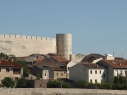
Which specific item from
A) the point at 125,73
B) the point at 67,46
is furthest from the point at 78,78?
the point at 67,46

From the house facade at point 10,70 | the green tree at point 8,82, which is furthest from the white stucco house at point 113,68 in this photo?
the green tree at point 8,82

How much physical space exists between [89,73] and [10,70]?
841cm

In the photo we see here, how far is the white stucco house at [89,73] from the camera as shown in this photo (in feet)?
156

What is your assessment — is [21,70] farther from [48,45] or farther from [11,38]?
[48,45]

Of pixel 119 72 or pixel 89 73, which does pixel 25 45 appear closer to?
pixel 119 72

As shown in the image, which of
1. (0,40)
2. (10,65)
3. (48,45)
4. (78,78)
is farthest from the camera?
(48,45)

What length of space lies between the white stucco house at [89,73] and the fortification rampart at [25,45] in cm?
1445

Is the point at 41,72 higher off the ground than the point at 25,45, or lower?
lower

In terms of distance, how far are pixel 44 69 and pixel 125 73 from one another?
8.38 m

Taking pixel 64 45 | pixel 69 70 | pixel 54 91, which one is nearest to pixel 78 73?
pixel 69 70

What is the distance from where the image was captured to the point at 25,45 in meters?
64.8

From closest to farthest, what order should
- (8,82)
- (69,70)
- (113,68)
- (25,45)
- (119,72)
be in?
1. (8,82)
2. (113,68)
3. (119,72)
4. (69,70)
5. (25,45)

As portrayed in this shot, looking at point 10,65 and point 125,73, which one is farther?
point 125,73

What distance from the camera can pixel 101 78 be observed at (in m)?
48.8
